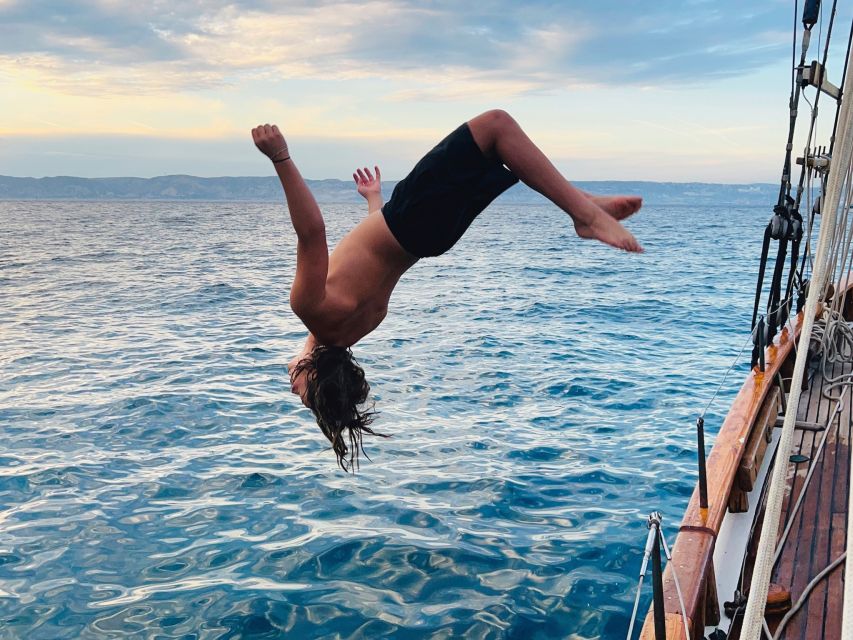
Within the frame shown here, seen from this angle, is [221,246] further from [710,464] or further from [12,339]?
A: [710,464]

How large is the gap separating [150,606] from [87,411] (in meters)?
5.27

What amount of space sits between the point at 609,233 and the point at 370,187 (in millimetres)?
2192

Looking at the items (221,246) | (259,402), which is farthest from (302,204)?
(221,246)

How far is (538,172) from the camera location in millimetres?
3164

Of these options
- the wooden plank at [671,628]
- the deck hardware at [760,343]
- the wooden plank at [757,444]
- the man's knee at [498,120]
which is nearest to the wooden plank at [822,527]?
the wooden plank at [757,444]

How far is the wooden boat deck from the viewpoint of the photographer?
3736mm

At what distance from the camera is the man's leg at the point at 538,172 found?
3115 millimetres

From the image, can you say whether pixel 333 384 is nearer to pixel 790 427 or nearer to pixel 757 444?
pixel 790 427

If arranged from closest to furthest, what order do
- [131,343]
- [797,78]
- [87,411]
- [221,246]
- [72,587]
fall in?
[72,587] < [797,78] < [87,411] < [131,343] < [221,246]

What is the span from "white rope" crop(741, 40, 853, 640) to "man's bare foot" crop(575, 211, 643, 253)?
64 cm

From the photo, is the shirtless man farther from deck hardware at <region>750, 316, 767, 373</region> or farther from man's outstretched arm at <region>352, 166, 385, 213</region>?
deck hardware at <region>750, 316, 767, 373</region>

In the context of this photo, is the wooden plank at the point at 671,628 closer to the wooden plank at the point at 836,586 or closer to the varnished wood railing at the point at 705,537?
the varnished wood railing at the point at 705,537

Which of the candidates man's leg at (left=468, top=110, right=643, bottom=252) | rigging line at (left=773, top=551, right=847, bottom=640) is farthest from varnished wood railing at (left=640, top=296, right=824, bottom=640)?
man's leg at (left=468, top=110, right=643, bottom=252)

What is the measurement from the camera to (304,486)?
7953mm
